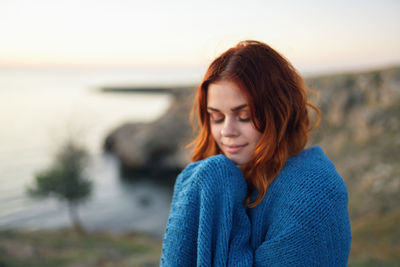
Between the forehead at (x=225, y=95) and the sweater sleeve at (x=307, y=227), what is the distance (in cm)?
60

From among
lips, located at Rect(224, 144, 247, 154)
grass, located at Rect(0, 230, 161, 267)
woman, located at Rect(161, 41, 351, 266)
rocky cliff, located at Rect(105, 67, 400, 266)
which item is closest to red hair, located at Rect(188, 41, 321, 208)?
woman, located at Rect(161, 41, 351, 266)

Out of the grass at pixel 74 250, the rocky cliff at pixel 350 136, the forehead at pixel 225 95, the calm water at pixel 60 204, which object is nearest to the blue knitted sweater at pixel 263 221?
the forehead at pixel 225 95

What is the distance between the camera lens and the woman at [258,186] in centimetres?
148

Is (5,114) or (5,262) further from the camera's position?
(5,114)

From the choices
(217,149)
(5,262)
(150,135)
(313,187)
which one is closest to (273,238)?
(313,187)

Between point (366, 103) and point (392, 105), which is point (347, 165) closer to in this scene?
point (392, 105)

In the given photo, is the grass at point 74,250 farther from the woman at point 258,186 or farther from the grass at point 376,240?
the woman at point 258,186

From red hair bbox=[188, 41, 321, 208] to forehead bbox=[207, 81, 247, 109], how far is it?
28 mm

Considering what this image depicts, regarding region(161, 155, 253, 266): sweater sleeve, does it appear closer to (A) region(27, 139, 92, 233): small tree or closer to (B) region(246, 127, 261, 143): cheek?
(B) region(246, 127, 261, 143): cheek

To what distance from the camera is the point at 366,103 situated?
2000cm

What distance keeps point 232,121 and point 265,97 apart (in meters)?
0.26

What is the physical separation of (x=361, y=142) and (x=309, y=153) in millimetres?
18600

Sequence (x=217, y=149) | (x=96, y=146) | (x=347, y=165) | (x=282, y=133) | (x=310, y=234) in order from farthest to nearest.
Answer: (x=96, y=146) → (x=347, y=165) → (x=217, y=149) → (x=282, y=133) → (x=310, y=234)

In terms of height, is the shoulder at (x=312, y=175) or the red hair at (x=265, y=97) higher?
the red hair at (x=265, y=97)
